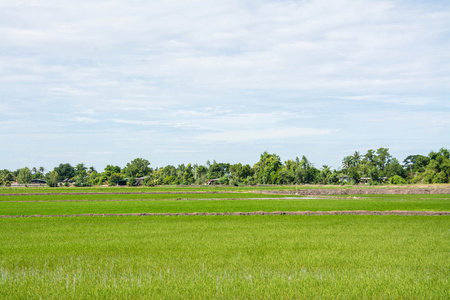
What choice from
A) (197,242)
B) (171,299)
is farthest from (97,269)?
(197,242)

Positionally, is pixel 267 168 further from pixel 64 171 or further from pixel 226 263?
pixel 226 263

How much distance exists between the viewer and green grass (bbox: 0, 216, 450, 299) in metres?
8.45

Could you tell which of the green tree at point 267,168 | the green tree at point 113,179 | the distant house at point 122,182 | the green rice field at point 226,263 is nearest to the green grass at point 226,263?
the green rice field at point 226,263

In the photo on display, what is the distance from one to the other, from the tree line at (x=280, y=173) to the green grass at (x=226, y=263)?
88932 millimetres

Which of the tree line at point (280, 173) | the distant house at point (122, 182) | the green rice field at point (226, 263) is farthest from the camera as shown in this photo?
the distant house at point (122, 182)

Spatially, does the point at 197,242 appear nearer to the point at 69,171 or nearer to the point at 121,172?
the point at 121,172

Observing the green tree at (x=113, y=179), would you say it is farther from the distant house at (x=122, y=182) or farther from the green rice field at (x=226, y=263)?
the green rice field at (x=226, y=263)

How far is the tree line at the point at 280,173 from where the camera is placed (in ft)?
357

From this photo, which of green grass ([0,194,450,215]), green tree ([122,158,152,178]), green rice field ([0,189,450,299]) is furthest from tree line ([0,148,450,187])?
green rice field ([0,189,450,299])

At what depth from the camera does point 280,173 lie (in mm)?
125875

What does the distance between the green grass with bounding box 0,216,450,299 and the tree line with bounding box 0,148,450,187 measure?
88932 millimetres

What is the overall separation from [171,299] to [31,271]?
4316 millimetres

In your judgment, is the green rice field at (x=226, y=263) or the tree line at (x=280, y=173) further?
the tree line at (x=280, y=173)

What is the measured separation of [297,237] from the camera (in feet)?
51.2
